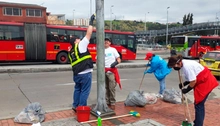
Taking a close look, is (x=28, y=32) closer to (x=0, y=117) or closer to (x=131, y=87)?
(x=131, y=87)

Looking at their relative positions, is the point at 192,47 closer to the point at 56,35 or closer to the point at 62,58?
the point at 62,58

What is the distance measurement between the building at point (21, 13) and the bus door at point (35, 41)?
33937 mm

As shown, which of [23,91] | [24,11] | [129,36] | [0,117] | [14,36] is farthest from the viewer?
[24,11]

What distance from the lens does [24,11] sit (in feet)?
161

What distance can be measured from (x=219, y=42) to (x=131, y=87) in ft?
83.5

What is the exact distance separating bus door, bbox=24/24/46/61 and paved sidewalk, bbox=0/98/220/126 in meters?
11.7

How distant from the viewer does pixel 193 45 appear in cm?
2834

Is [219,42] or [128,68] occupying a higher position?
[219,42]

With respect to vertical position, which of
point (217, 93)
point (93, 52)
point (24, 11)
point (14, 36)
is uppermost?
point (24, 11)

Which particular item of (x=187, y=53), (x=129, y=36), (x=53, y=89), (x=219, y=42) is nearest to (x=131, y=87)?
(x=53, y=89)

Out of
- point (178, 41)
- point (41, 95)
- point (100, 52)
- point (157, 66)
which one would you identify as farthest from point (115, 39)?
point (100, 52)

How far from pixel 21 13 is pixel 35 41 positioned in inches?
1453

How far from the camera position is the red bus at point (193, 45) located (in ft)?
92.4

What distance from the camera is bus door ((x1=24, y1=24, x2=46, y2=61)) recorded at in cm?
1602
